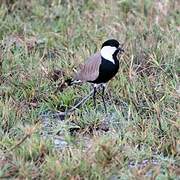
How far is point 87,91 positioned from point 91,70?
0.38 metres

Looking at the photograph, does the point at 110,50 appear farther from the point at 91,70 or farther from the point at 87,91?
the point at 87,91

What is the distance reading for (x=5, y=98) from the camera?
5.22m

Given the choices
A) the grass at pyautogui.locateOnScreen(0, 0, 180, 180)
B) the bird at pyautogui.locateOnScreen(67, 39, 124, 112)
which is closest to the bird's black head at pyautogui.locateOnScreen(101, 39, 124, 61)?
the bird at pyautogui.locateOnScreen(67, 39, 124, 112)

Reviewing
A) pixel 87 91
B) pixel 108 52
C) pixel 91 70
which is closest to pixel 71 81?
pixel 87 91

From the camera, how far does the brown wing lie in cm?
515

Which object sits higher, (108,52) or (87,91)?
(108,52)

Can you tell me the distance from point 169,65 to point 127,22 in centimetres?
138

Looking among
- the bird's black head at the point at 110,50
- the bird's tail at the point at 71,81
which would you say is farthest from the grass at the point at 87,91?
the bird's black head at the point at 110,50

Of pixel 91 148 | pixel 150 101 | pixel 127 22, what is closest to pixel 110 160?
pixel 91 148

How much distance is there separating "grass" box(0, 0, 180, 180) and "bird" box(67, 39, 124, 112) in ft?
0.63

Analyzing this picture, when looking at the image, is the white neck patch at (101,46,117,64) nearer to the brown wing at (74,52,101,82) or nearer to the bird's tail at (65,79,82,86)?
the brown wing at (74,52,101,82)

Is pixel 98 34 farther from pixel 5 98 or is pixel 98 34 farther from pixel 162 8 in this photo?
pixel 5 98

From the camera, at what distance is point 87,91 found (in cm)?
552

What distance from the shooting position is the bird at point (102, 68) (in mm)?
5098
